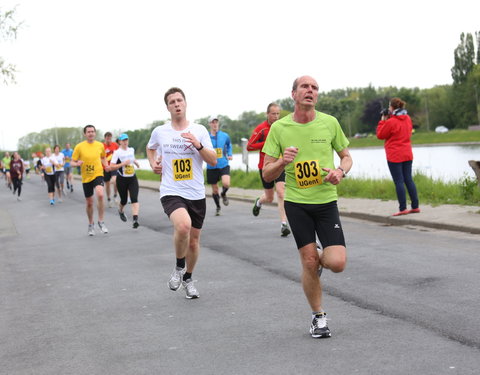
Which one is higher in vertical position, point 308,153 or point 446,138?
point 308,153

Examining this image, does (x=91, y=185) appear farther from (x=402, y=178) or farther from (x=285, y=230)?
(x=402, y=178)

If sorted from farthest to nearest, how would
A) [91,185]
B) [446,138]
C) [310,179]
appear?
1. [446,138]
2. [91,185]
3. [310,179]

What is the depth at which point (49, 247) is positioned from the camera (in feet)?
38.5

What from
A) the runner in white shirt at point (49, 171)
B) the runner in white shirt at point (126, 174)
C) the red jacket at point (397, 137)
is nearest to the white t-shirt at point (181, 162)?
the red jacket at point (397, 137)

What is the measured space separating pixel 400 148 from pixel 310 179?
7714 millimetres

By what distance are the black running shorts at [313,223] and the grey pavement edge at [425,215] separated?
222 inches

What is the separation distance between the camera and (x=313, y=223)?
5.12 meters

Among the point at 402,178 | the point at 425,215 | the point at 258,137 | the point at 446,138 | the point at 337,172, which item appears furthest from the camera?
the point at 446,138

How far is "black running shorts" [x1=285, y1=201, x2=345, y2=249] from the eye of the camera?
5031mm

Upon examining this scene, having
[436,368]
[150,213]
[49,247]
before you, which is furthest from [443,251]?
[150,213]

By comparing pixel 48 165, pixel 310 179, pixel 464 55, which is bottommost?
pixel 48 165

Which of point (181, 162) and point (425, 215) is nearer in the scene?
point (181, 162)

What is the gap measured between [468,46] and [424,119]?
1590 centimetres

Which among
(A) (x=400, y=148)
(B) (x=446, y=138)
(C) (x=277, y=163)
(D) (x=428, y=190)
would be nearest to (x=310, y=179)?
(C) (x=277, y=163)
